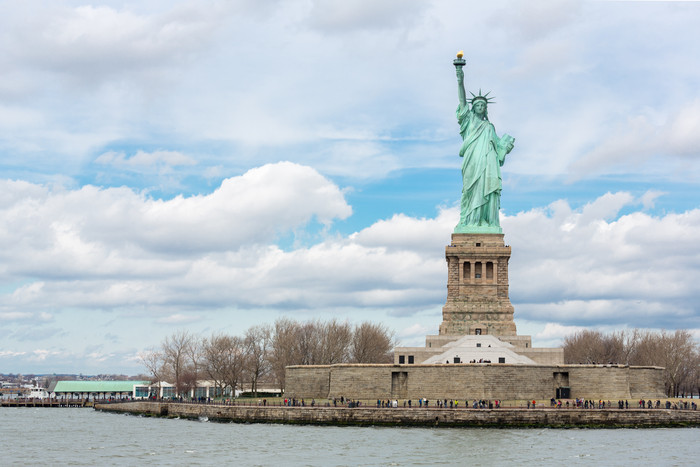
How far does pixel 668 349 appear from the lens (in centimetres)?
9300

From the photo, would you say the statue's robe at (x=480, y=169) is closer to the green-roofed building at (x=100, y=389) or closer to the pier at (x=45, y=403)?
the pier at (x=45, y=403)

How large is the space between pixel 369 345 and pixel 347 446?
45.6 meters

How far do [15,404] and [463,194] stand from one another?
68482 mm

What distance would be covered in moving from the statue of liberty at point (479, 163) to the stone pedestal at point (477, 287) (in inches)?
65.3

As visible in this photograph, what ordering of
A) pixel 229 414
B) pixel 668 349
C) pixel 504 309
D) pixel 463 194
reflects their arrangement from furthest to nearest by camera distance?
pixel 668 349
pixel 463 194
pixel 504 309
pixel 229 414

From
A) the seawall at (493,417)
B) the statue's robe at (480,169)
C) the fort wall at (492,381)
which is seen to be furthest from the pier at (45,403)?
the seawall at (493,417)

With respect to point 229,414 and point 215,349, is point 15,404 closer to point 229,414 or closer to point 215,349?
point 215,349

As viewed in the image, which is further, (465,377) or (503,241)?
(503,241)

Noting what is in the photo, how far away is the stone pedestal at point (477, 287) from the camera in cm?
7706

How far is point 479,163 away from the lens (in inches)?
3226

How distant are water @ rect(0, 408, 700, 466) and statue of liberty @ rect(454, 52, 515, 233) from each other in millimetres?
28404

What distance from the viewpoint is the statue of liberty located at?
81.2 meters

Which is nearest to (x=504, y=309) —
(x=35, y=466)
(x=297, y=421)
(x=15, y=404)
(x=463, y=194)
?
(x=463, y=194)

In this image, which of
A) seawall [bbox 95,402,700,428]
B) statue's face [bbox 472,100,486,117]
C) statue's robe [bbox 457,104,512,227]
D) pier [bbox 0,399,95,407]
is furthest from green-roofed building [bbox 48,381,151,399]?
seawall [bbox 95,402,700,428]
